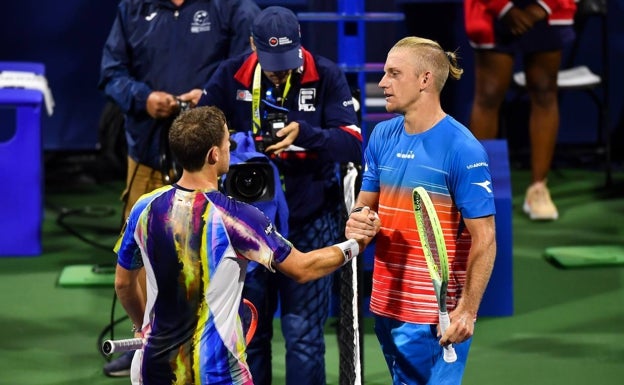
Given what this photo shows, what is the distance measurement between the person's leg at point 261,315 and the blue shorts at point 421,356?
99 cm

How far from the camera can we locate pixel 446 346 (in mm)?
4699

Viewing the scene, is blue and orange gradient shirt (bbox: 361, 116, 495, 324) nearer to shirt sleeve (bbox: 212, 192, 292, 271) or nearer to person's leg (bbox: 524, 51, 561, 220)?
shirt sleeve (bbox: 212, 192, 292, 271)

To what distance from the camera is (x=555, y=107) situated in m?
10.2

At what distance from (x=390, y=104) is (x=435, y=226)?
0.61m

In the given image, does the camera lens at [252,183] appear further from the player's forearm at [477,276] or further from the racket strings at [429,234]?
the player's forearm at [477,276]

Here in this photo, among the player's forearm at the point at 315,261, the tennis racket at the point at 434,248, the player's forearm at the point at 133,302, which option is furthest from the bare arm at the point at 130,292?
the tennis racket at the point at 434,248

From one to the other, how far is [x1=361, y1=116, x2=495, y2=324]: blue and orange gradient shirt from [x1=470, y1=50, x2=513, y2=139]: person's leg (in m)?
4.74

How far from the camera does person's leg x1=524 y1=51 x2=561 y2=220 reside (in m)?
10.1

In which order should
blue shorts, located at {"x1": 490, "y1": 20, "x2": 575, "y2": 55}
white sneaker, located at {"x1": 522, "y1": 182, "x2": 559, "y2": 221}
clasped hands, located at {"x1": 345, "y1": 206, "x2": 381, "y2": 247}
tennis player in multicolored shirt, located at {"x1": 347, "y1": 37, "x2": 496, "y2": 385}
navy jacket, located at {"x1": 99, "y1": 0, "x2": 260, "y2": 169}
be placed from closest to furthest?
1. tennis player in multicolored shirt, located at {"x1": 347, "y1": 37, "x2": 496, "y2": 385}
2. clasped hands, located at {"x1": 345, "y1": 206, "x2": 381, "y2": 247}
3. navy jacket, located at {"x1": 99, "y1": 0, "x2": 260, "y2": 169}
4. blue shorts, located at {"x1": 490, "y1": 20, "x2": 575, "y2": 55}
5. white sneaker, located at {"x1": 522, "y1": 182, "x2": 559, "y2": 221}

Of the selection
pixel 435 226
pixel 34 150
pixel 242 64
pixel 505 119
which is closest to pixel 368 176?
pixel 435 226

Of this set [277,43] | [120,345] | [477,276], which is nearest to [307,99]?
[277,43]

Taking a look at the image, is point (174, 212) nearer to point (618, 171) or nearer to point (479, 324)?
point (479, 324)

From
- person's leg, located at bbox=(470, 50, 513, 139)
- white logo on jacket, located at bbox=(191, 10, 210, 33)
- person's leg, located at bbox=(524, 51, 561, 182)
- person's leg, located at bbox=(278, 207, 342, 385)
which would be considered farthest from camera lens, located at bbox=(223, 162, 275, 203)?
person's leg, located at bbox=(524, 51, 561, 182)

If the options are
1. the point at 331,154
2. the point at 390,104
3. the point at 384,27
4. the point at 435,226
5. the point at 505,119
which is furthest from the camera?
the point at 505,119
